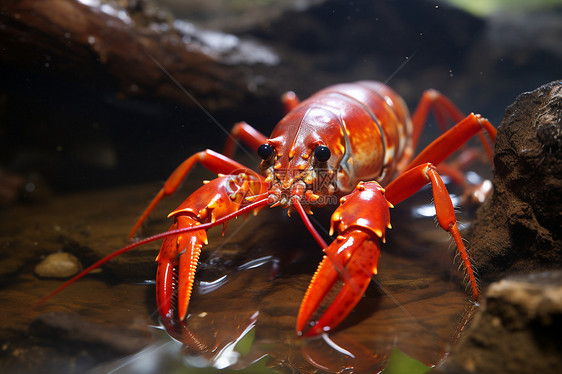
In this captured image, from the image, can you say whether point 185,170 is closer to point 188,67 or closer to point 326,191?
point 326,191

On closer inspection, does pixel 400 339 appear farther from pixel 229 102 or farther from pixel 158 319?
pixel 229 102

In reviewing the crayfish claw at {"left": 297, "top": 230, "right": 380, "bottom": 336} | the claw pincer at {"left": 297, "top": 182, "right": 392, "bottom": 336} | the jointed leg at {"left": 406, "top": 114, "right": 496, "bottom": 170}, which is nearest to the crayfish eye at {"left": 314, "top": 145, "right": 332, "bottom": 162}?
the claw pincer at {"left": 297, "top": 182, "right": 392, "bottom": 336}

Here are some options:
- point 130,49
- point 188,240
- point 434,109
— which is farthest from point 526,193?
point 130,49

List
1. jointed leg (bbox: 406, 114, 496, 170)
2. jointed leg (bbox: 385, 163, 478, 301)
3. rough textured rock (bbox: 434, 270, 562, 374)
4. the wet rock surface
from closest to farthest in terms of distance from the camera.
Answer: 1. rough textured rock (bbox: 434, 270, 562, 374)
2. jointed leg (bbox: 385, 163, 478, 301)
3. jointed leg (bbox: 406, 114, 496, 170)
4. the wet rock surface

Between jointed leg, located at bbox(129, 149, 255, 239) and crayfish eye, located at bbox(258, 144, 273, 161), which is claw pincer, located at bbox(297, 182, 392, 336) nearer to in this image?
crayfish eye, located at bbox(258, 144, 273, 161)

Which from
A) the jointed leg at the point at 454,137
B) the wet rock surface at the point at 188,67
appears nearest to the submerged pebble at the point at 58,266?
the wet rock surface at the point at 188,67

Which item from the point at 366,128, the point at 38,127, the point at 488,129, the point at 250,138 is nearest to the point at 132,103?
the point at 38,127
